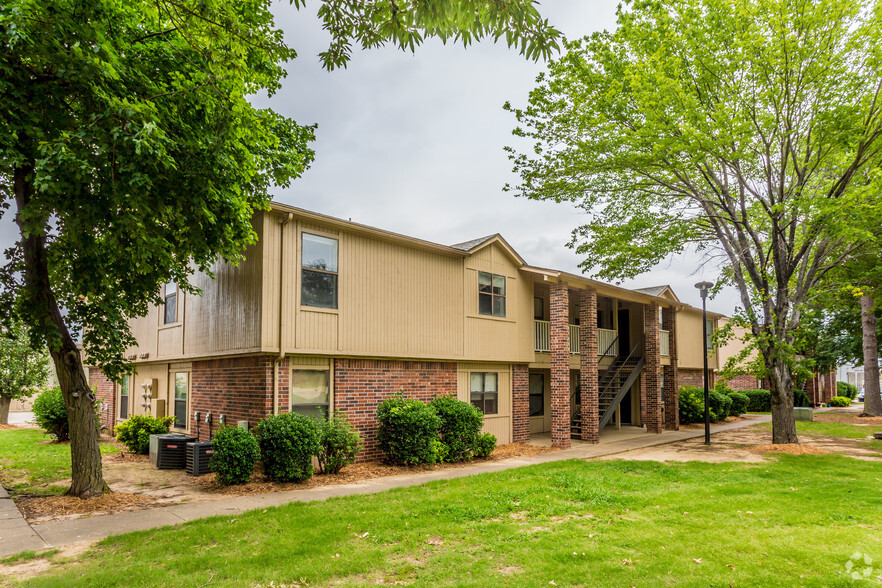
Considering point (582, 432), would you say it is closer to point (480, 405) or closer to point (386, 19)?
point (480, 405)

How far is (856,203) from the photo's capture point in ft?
43.8

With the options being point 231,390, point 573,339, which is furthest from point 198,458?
point 573,339

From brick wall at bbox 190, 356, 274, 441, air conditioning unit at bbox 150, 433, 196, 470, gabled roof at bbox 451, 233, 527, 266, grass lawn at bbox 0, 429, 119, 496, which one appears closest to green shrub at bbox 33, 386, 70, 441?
grass lawn at bbox 0, 429, 119, 496

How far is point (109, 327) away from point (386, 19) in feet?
23.9

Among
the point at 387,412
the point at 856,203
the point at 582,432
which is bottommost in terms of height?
the point at 582,432

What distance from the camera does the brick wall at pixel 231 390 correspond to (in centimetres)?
1143

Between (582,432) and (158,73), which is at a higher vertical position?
(158,73)

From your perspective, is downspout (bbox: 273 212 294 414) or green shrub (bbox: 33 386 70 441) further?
green shrub (bbox: 33 386 70 441)

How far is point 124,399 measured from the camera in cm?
1897

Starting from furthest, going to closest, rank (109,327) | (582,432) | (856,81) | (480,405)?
1. (582,432)
2. (480,405)
3. (856,81)
4. (109,327)

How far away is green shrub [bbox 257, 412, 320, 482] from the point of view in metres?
10.2

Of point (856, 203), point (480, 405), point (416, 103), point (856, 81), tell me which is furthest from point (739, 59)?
point (480, 405)

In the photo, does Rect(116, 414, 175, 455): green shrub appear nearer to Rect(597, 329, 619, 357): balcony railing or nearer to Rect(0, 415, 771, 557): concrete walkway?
Rect(0, 415, 771, 557): concrete walkway

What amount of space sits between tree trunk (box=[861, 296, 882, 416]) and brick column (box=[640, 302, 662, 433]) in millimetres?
13444
